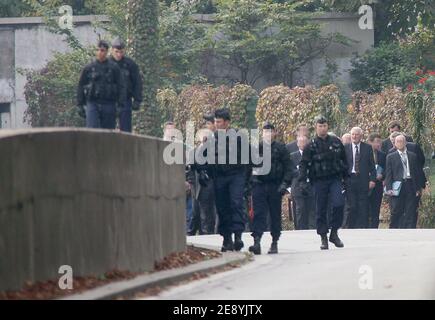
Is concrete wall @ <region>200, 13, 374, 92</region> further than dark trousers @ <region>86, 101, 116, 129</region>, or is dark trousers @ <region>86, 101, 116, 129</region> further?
concrete wall @ <region>200, 13, 374, 92</region>

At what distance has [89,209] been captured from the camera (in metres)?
14.8

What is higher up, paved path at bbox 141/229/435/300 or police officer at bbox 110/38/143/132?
police officer at bbox 110/38/143/132

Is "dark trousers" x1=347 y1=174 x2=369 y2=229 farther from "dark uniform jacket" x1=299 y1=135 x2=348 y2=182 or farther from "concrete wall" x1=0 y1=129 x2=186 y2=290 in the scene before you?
"concrete wall" x1=0 y1=129 x2=186 y2=290

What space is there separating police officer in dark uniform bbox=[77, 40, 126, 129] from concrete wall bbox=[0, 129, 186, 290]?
2594mm

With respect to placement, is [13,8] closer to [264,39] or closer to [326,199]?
[264,39]

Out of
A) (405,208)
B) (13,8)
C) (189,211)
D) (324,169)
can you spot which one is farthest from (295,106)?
(13,8)

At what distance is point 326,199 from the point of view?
21.8 meters

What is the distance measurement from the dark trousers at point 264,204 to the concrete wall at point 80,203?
282 centimetres

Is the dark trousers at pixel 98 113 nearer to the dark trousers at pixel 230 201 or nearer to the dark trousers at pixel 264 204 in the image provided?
the dark trousers at pixel 230 201

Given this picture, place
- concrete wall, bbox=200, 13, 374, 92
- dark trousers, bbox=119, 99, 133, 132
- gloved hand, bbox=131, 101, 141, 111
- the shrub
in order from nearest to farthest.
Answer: dark trousers, bbox=119, 99, 133, 132, gloved hand, bbox=131, 101, 141, 111, the shrub, concrete wall, bbox=200, 13, 374, 92

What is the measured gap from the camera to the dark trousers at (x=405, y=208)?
1104 inches

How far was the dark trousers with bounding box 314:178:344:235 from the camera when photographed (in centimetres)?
2170

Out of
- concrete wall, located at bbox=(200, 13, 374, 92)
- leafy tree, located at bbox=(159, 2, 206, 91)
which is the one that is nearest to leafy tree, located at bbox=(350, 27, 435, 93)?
concrete wall, located at bbox=(200, 13, 374, 92)

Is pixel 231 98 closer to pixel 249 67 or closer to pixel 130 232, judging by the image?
pixel 249 67
